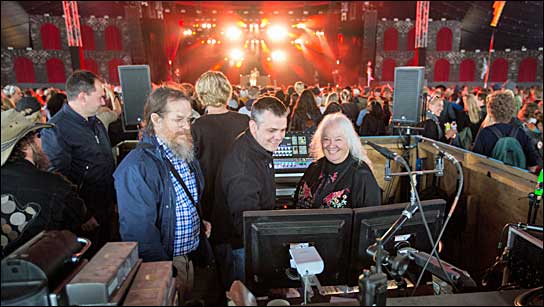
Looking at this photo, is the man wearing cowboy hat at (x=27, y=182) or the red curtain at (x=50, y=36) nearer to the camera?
the man wearing cowboy hat at (x=27, y=182)

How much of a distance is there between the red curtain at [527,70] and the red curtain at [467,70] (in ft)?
8.86

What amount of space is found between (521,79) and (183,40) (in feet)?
64.4

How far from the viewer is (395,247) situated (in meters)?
1.52

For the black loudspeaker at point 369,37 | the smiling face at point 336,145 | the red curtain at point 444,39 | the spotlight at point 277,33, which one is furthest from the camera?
the spotlight at point 277,33

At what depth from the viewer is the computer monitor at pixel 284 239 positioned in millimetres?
1414

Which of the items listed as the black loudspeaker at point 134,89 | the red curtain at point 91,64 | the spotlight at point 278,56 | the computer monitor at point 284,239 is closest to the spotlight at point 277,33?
the spotlight at point 278,56

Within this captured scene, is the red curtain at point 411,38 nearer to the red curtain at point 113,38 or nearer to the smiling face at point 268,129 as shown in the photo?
the red curtain at point 113,38

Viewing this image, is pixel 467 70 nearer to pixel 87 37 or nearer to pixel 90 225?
pixel 87 37

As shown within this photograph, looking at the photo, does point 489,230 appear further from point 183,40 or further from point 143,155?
point 183,40

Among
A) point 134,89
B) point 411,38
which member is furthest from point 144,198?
point 411,38

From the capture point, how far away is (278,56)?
79.6ft

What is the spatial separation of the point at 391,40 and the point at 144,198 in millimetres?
20051

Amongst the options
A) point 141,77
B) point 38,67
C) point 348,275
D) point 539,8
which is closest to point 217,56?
point 38,67

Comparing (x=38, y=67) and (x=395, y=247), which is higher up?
(x=38, y=67)
